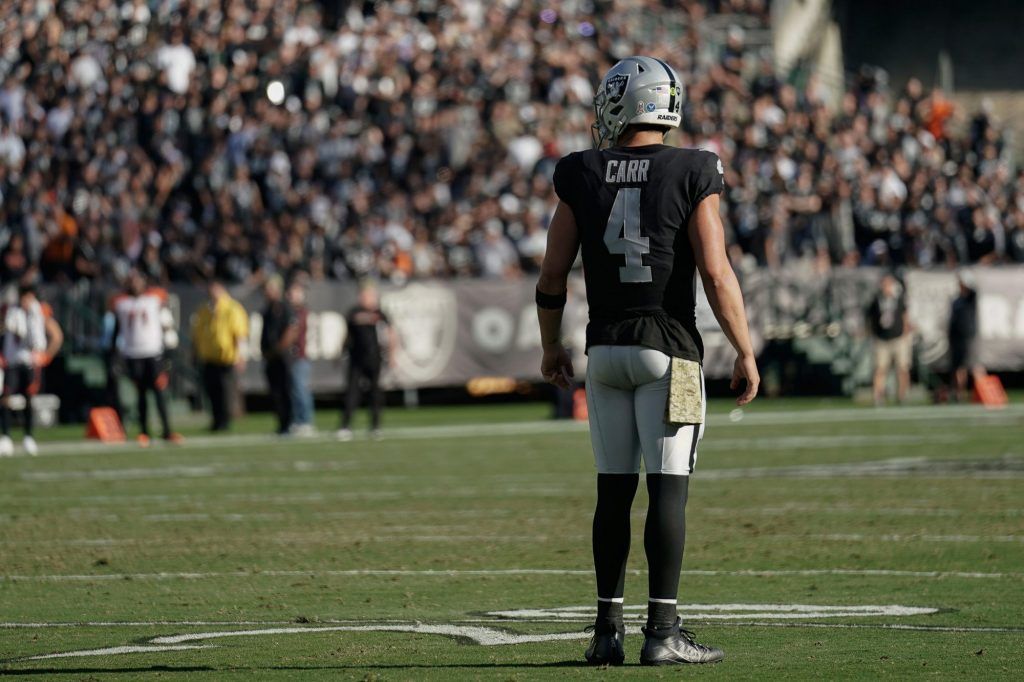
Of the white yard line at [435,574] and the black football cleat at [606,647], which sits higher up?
the black football cleat at [606,647]

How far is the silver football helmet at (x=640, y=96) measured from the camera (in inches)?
275

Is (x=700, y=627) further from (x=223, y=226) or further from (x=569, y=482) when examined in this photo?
(x=223, y=226)

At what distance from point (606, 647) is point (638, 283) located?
1.25 m

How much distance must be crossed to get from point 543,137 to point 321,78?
3936 mm

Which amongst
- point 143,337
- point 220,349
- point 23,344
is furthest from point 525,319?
point 23,344

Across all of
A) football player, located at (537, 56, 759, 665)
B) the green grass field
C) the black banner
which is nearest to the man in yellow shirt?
the black banner

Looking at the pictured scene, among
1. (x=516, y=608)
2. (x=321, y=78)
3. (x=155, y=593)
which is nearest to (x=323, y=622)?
(x=516, y=608)

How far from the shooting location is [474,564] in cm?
1052

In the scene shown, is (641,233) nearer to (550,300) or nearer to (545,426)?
(550,300)

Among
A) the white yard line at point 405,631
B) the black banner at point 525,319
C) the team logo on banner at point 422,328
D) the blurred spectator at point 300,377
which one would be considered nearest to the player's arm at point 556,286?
the white yard line at point 405,631

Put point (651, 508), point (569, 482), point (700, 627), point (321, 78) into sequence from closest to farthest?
point (651, 508) < point (700, 627) < point (569, 482) < point (321, 78)

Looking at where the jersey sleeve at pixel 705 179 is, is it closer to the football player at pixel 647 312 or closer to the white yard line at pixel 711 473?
the football player at pixel 647 312

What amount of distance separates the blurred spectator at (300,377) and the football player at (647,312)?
58.2ft

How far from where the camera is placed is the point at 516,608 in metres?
8.62
